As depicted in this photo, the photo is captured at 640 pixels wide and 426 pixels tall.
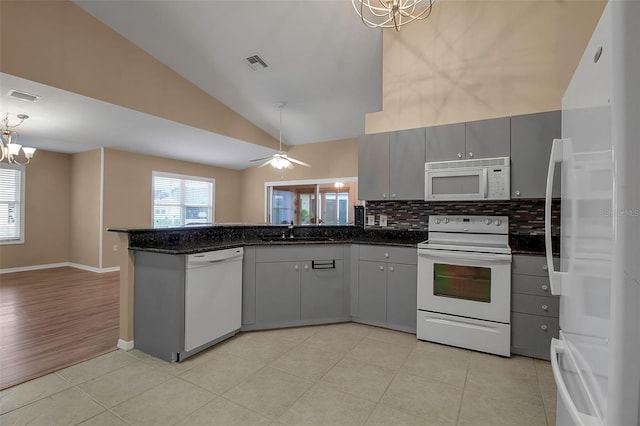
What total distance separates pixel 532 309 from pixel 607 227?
2.31 m

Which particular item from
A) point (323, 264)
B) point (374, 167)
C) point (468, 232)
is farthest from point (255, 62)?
point (468, 232)

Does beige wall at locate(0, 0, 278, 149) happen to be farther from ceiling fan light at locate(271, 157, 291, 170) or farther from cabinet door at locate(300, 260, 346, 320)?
cabinet door at locate(300, 260, 346, 320)

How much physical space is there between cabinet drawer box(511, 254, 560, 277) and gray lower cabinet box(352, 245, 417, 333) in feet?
2.75

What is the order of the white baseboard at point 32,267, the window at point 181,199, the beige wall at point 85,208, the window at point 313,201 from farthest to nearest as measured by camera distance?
the window at point 313,201 < the window at point 181,199 < the beige wall at point 85,208 < the white baseboard at point 32,267

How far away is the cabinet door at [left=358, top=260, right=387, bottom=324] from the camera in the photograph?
10.2 ft

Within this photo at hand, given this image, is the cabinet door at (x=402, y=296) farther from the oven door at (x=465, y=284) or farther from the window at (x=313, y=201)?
the window at (x=313, y=201)

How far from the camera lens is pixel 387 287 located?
3.10 metres

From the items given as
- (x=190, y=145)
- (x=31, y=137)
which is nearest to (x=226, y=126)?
(x=190, y=145)

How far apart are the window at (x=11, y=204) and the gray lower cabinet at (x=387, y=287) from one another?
692 cm

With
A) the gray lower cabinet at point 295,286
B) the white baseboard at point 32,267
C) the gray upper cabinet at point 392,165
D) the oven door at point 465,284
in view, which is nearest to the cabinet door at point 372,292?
the gray lower cabinet at point 295,286

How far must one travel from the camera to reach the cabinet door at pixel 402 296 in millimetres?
2967

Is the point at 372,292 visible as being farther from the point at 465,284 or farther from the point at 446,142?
the point at 446,142

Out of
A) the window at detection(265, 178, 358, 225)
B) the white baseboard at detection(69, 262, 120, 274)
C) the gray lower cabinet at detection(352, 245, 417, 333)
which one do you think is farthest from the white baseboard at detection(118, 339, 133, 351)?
the window at detection(265, 178, 358, 225)

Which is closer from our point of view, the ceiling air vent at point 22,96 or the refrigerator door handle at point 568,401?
the refrigerator door handle at point 568,401
